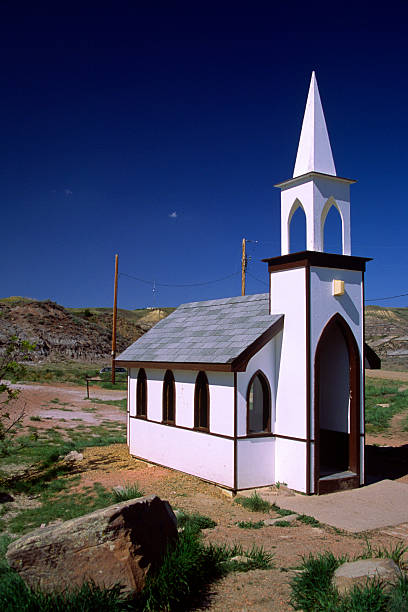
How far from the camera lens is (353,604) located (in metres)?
5.74

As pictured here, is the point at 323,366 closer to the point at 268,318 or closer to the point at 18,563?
the point at 268,318

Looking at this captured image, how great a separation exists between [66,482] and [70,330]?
46992 mm

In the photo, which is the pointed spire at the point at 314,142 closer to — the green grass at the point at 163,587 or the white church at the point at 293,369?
the white church at the point at 293,369

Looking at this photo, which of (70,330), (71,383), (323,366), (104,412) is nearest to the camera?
(323,366)

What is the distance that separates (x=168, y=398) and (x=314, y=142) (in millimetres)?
8015

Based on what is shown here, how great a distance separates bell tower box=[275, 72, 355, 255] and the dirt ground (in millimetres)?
6179

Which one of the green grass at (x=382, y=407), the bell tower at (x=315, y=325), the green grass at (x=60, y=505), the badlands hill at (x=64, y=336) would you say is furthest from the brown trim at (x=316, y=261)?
the badlands hill at (x=64, y=336)

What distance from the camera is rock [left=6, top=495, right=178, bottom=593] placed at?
6.30m

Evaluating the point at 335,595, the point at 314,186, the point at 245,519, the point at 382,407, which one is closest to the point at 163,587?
the point at 335,595

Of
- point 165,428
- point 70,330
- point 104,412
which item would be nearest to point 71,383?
point 104,412

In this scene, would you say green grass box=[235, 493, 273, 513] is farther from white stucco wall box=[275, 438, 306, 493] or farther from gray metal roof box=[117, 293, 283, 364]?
gray metal roof box=[117, 293, 283, 364]

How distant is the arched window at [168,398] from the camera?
15461 mm

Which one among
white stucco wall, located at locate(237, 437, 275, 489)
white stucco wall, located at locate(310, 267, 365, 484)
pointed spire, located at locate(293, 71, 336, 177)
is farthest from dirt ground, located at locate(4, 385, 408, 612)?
pointed spire, located at locate(293, 71, 336, 177)

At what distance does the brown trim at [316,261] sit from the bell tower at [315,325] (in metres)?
0.02
